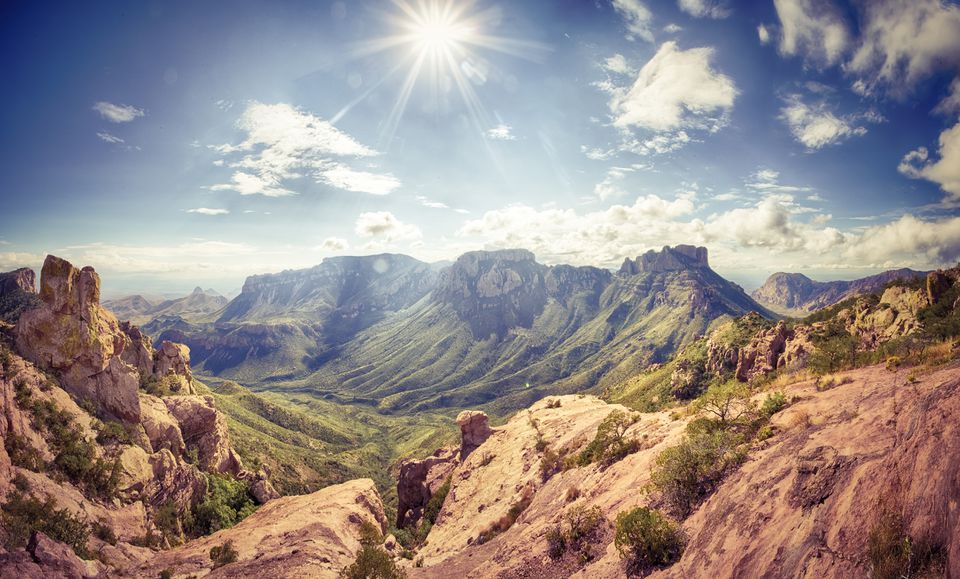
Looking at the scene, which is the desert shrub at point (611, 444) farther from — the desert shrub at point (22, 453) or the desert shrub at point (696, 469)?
the desert shrub at point (22, 453)

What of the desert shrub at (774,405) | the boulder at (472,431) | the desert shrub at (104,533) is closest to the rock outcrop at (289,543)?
the desert shrub at (104,533)

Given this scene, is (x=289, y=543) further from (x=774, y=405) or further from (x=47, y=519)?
(x=774, y=405)

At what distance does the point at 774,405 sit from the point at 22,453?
49.3m

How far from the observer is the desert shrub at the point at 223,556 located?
78.1 feet

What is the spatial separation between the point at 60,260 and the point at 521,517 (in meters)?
53.3

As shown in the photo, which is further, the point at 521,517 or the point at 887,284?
the point at 887,284

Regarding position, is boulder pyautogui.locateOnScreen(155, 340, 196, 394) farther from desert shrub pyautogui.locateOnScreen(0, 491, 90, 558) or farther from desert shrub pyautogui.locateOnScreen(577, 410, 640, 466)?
desert shrub pyautogui.locateOnScreen(577, 410, 640, 466)

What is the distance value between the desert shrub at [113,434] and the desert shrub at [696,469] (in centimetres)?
4630

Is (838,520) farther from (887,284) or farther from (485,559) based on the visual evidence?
(887,284)

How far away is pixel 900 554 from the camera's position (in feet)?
27.7

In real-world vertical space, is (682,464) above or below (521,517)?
above

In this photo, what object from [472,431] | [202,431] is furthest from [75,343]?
[472,431]

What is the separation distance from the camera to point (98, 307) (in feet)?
139

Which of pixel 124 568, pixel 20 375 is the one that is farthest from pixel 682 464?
pixel 20 375
